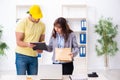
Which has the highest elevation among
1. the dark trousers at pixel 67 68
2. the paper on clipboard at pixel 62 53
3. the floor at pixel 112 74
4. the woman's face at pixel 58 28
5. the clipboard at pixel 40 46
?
the woman's face at pixel 58 28

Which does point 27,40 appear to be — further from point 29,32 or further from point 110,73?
point 110,73

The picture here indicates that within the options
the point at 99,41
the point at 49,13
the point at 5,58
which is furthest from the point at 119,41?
the point at 5,58

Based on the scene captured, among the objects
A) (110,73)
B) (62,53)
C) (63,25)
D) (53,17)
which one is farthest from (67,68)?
(53,17)

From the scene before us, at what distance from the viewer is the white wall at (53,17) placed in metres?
6.75

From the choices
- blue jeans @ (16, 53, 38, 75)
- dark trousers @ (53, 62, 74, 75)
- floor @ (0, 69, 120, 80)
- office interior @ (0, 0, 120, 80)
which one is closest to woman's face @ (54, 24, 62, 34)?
dark trousers @ (53, 62, 74, 75)

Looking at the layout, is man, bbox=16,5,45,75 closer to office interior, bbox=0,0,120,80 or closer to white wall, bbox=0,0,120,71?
office interior, bbox=0,0,120,80

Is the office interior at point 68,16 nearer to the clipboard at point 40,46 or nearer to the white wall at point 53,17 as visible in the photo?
the white wall at point 53,17

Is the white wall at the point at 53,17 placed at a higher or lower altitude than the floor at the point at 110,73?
A: higher

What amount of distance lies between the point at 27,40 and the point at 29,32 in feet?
0.41

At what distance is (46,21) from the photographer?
22.4 feet

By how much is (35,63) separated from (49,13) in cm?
336

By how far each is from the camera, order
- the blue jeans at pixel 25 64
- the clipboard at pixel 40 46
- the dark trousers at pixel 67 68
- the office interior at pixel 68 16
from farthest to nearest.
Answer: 1. the office interior at pixel 68 16
2. the blue jeans at pixel 25 64
3. the dark trousers at pixel 67 68
4. the clipboard at pixel 40 46

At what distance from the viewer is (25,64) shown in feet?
11.6

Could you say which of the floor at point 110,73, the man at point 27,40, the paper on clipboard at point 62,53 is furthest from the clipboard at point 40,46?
the floor at point 110,73
